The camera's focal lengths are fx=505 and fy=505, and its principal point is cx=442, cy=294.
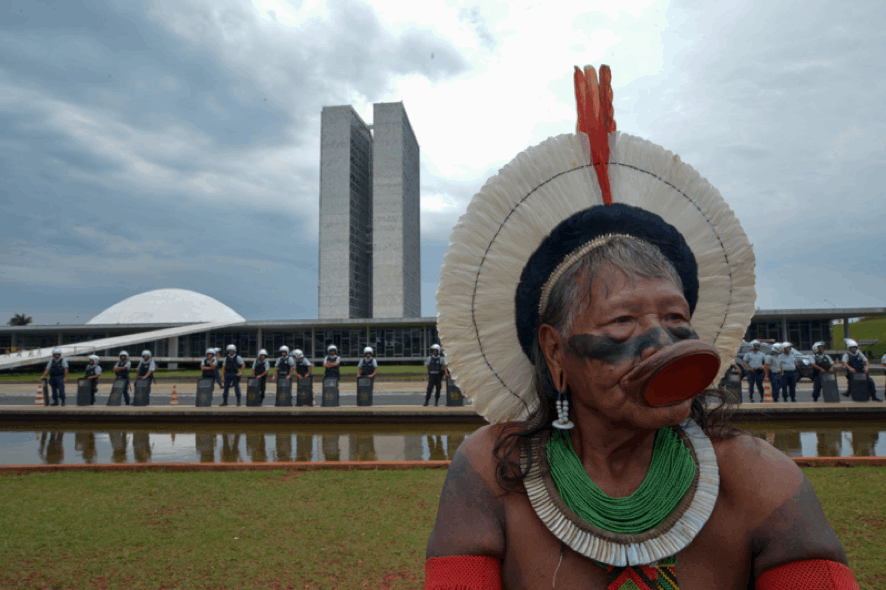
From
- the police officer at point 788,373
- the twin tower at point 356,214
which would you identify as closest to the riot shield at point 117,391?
the police officer at point 788,373

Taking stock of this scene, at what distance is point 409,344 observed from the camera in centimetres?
4056

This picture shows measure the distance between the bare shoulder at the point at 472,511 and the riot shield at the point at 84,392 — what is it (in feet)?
52.0

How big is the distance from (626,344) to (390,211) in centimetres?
6508

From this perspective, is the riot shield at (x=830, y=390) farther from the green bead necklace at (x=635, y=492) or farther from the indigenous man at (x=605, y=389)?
the green bead necklace at (x=635, y=492)

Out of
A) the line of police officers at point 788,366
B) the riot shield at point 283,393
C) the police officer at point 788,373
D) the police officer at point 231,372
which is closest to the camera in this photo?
the line of police officers at point 788,366

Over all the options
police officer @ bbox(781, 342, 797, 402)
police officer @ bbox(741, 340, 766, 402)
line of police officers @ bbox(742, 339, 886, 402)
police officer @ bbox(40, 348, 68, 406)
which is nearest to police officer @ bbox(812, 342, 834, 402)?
line of police officers @ bbox(742, 339, 886, 402)

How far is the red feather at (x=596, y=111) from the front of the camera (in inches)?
56.9

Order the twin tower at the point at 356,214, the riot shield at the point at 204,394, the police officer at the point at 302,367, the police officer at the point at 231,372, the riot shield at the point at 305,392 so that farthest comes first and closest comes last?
the twin tower at the point at 356,214 < the police officer at the point at 231,372 < the police officer at the point at 302,367 < the riot shield at the point at 305,392 < the riot shield at the point at 204,394

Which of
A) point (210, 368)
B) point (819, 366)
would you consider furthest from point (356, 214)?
point (819, 366)

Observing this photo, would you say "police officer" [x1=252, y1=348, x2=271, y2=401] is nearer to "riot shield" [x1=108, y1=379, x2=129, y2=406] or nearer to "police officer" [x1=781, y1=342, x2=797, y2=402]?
"riot shield" [x1=108, y1=379, x2=129, y2=406]

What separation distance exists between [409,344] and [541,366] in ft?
129

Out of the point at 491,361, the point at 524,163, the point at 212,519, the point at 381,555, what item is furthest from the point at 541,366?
the point at 212,519

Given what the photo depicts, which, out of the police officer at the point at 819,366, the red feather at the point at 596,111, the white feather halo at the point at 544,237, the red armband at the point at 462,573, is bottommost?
the police officer at the point at 819,366

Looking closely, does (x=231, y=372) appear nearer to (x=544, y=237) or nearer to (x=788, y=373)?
(x=544, y=237)
